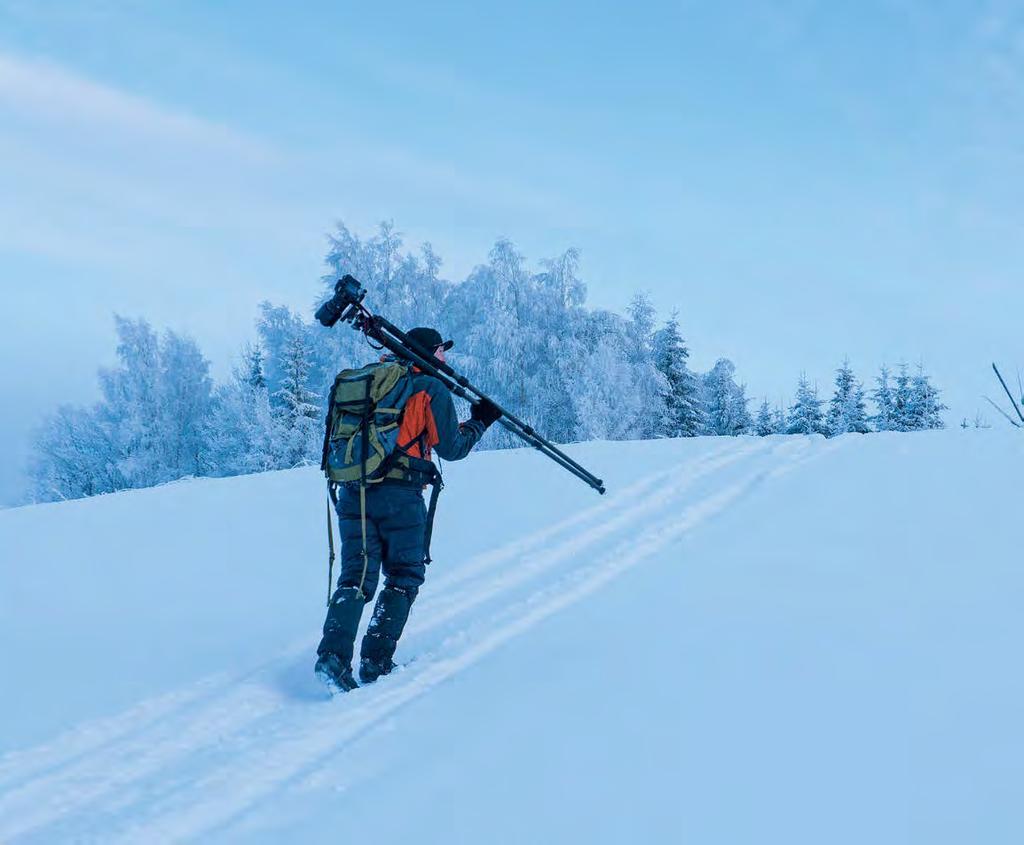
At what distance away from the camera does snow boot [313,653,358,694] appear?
3.59 metres

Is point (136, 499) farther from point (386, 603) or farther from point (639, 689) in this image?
point (639, 689)

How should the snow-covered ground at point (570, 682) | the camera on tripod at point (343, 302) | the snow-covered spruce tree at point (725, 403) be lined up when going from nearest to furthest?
the snow-covered ground at point (570, 682)
the camera on tripod at point (343, 302)
the snow-covered spruce tree at point (725, 403)

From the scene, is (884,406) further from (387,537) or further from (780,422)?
(387,537)

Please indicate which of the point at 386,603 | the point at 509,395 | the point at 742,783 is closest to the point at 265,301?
the point at 509,395

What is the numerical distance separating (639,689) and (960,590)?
6.76 feet

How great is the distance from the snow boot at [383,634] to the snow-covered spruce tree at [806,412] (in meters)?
34.3

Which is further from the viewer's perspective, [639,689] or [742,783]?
[639,689]

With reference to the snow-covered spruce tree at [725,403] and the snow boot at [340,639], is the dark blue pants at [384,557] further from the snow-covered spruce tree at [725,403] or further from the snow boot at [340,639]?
the snow-covered spruce tree at [725,403]

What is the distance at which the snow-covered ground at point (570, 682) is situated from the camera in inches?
90.0

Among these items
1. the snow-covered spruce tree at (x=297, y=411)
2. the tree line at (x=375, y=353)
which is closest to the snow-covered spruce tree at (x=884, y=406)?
the tree line at (x=375, y=353)

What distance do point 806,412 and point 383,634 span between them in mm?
35247

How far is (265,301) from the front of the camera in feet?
103

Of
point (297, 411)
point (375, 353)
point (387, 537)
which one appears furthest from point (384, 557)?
point (297, 411)

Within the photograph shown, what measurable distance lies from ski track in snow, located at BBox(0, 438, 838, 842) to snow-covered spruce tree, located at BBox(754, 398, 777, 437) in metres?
34.1
